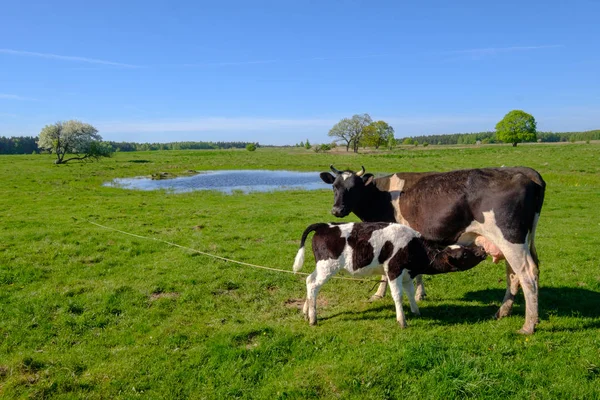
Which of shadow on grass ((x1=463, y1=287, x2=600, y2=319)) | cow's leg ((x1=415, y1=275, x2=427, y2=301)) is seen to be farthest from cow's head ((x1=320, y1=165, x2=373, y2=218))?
shadow on grass ((x1=463, y1=287, x2=600, y2=319))

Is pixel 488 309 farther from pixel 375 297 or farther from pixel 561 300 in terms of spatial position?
pixel 375 297

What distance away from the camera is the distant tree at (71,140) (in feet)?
178

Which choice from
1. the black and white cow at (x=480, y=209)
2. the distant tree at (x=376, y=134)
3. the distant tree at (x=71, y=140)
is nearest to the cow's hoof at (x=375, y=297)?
the black and white cow at (x=480, y=209)

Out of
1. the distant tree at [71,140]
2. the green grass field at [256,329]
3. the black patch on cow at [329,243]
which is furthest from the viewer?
the distant tree at [71,140]

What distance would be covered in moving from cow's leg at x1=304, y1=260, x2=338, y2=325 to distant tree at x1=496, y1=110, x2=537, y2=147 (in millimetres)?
96818

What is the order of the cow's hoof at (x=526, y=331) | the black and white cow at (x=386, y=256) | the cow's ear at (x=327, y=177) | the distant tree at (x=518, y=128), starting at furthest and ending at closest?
the distant tree at (x=518, y=128) → the cow's ear at (x=327, y=177) → the black and white cow at (x=386, y=256) → the cow's hoof at (x=526, y=331)

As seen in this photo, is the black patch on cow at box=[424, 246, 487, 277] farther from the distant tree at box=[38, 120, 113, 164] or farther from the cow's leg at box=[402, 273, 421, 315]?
the distant tree at box=[38, 120, 113, 164]

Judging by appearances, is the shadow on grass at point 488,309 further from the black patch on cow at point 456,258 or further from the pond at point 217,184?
the pond at point 217,184

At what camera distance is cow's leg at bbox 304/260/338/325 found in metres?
6.73

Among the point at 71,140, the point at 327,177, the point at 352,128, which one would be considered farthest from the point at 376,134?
the point at 327,177

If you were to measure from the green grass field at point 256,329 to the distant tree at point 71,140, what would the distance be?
156ft

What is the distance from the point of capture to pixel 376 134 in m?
95.6

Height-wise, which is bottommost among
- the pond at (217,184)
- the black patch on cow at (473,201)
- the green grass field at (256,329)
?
the green grass field at (256,329)

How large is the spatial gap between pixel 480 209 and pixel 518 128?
96.2m
